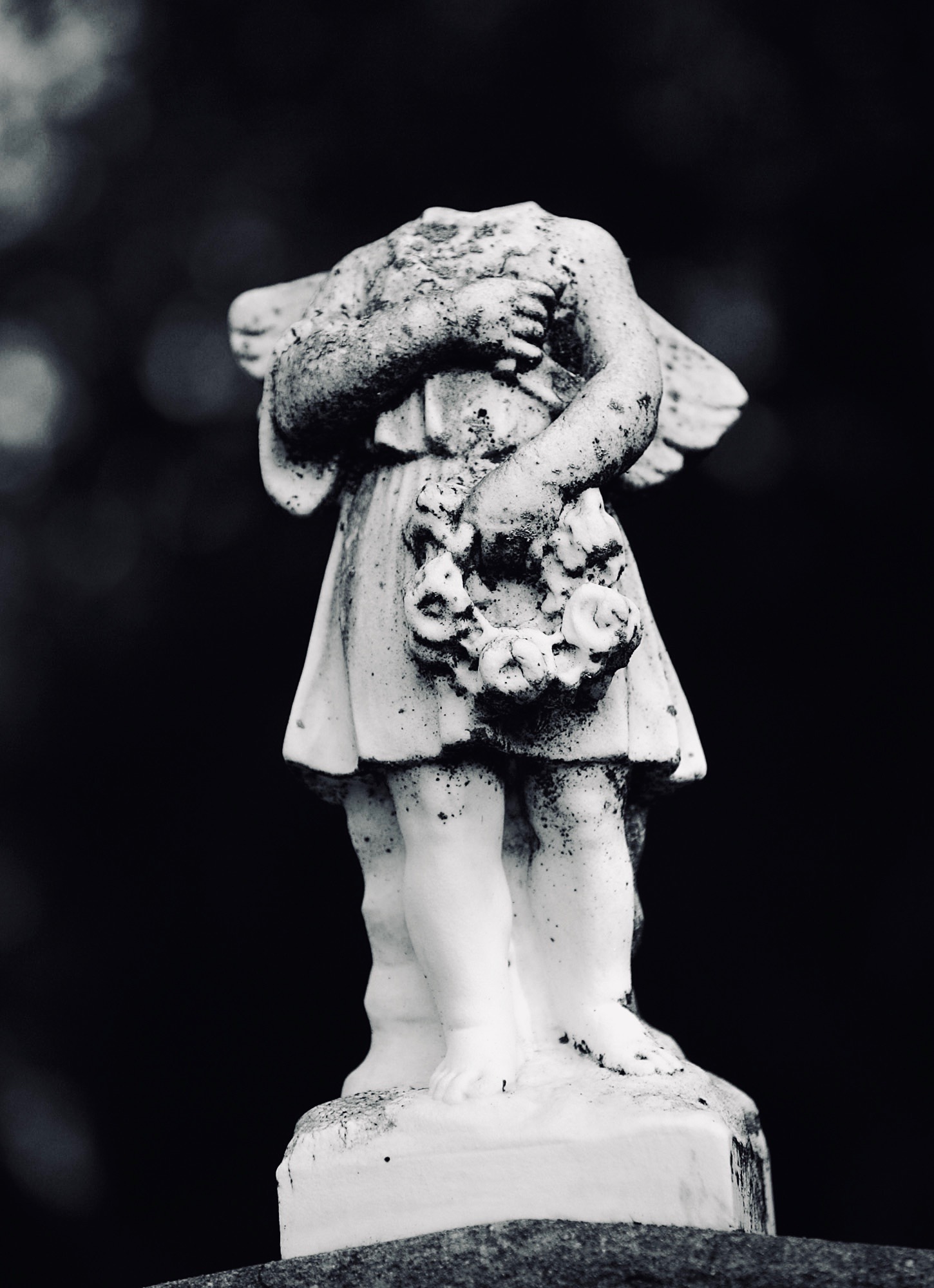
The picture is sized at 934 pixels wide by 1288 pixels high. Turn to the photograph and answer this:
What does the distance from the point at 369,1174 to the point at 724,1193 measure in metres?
0.38

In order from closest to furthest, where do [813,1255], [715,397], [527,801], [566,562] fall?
[813,1255] → [566,562] → [527,801] → [715,397]

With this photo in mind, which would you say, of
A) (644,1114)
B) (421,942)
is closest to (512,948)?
(421,942)

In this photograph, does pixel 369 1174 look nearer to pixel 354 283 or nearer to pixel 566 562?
pixel 566 562

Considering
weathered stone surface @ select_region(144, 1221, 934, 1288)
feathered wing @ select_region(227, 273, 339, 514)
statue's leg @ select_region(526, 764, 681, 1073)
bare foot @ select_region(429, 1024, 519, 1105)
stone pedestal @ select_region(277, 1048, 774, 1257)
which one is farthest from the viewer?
feathered wing @ select_region(227, 273, 339, 514)

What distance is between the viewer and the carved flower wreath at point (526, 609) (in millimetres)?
1825

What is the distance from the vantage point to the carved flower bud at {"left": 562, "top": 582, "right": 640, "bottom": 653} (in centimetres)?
183

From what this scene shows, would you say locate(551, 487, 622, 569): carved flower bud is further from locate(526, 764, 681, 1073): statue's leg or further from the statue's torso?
locate(526, 764, 681, 1073): statue's leg

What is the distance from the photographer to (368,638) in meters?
1.95

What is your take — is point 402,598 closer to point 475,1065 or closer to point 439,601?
point 439,601

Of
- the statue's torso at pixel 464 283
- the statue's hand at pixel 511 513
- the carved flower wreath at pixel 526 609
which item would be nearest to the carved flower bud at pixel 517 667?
the carved flower wreath at pixel 526 609

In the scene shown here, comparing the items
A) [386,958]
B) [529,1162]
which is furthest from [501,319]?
[529,1162]

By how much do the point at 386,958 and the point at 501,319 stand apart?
0.79 meters

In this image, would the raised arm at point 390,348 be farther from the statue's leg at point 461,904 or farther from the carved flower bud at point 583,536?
the statue's leg at point 461,904

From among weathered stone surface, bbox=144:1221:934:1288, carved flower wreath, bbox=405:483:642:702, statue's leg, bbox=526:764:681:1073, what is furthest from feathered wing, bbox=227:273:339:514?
weathered stone surface, bbox=144:1221:934:1288
